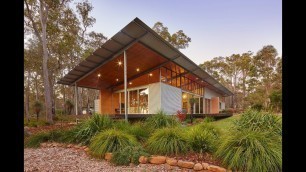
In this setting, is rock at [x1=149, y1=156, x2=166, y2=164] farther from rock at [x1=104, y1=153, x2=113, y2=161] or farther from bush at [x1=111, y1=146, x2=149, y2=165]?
rock at [x1=104, y1=153, x2=113, y2=161]

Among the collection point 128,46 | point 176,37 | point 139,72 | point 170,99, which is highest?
point 176,37

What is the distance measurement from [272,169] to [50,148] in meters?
5.56

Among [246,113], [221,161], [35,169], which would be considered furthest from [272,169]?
[35,169]

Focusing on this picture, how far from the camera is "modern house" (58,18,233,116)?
8.82m

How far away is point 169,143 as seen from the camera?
13.9 feet

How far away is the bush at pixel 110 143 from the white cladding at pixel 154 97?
7220 millimetres

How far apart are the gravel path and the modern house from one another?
4.81m

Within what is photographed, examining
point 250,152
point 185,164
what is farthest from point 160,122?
point 250,152

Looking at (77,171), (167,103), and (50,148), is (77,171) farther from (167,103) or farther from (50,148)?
(167,103)

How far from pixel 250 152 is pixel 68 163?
370 cm

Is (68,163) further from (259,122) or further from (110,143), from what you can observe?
(259,122)

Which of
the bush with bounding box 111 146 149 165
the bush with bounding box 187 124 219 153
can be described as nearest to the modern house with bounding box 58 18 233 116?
the bush with bounding box 187 124 219 153

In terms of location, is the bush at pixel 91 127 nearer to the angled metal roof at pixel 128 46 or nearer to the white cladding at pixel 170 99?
the angled metal roof at pixel 128 46

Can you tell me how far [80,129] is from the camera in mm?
6016
